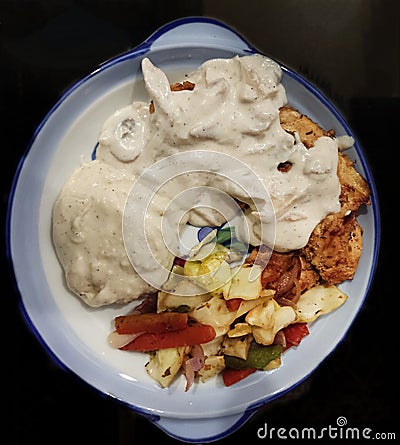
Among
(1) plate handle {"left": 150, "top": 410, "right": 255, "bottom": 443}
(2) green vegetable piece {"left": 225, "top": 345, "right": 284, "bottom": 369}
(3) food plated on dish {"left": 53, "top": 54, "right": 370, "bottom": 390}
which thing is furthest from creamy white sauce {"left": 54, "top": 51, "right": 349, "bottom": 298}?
(1) plate handle {"left": 150, "top": 410, "right": 255, "bottom": 443}

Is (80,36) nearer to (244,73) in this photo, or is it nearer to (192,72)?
(192,72)

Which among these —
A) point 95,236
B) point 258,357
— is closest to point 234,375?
point 258,357

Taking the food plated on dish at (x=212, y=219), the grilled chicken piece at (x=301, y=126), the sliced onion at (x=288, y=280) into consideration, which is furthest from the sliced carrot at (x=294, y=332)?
the grilled chicken piece at (x=301, y=126)

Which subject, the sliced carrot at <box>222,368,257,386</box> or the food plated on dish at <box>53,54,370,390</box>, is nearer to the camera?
the food plated on dish at <box>53,54,370,390</box>

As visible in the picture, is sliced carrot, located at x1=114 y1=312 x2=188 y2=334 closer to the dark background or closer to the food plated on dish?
the food plated on dish

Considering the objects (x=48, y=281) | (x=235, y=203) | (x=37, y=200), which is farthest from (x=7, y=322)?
(x=235, y=203)

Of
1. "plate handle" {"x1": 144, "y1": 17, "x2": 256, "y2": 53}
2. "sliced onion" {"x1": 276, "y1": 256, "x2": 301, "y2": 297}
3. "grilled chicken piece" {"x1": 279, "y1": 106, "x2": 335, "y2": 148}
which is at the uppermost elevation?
"plate handle" {"x1": 144, "y1": 17, "x2": 256, "y2": 53}
